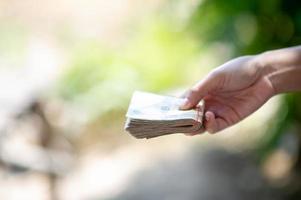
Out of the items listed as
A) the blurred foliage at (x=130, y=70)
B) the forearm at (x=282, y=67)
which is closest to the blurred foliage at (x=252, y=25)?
the blurred foliage at (x=130, y=70)

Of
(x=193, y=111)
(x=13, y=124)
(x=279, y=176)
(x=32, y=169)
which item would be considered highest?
(x=13, y=124)

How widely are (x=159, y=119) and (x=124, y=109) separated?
170 cm

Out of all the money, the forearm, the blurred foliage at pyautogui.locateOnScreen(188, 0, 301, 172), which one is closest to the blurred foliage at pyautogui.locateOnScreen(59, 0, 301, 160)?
the blurred foliage at pyautogui.locateOnScreen(188, 0, 301, 172)

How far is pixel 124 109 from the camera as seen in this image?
118 inches

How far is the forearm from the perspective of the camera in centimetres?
142

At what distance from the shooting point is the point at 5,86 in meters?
2.79

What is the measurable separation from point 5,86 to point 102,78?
1.63 feet

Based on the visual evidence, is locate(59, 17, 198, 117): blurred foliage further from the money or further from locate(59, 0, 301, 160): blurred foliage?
the money

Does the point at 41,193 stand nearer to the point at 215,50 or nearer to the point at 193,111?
the point at 215,50

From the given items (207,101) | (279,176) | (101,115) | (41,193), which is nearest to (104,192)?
(41,193)

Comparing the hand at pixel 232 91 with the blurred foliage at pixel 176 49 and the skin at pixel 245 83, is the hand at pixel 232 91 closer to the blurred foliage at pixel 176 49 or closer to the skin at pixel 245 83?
the skin at pixel 245 83

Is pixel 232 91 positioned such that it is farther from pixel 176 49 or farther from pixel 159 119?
pixel 176 49

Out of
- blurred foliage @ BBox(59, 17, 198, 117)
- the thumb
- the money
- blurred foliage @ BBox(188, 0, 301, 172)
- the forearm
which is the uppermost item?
blurred foliage @ BBox(59, 17, 198, 117)

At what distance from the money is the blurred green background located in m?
0.97
